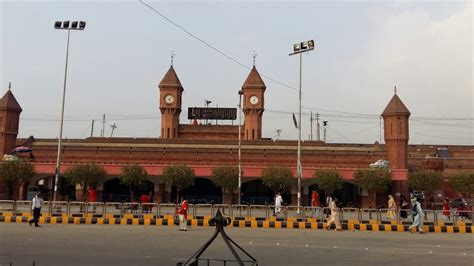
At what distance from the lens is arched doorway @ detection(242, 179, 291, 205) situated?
3831 cm

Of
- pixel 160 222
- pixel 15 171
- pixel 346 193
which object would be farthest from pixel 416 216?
pixel 15 171

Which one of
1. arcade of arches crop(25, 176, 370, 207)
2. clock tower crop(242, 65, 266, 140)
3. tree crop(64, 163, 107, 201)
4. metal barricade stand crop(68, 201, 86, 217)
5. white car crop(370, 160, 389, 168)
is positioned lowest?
metal barricade stand crop(68, 201, 86, 217)

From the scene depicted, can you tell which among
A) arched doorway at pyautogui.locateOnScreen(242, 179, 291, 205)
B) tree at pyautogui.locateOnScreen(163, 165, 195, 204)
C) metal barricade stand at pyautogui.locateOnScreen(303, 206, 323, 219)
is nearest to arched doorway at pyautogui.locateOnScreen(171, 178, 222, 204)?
arched doorway at pyautogui.locateOnScreen(242, 179, 291, 205)

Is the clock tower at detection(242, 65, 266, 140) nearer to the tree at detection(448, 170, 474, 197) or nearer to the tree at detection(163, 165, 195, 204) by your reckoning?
the tree at detection(163, 165, 195, 204)

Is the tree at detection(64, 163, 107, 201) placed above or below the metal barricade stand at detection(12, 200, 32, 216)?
above

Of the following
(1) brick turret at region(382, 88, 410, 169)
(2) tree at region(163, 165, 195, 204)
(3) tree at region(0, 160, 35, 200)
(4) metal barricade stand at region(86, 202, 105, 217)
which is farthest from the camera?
(1) brick turret at region(382, 88, 410, 169)

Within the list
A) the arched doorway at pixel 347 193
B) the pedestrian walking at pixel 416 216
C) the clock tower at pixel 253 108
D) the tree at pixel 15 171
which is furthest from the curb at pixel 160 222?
the clock tower at pixel 253 108

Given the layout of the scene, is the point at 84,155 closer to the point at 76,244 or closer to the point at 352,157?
the point at 352,157

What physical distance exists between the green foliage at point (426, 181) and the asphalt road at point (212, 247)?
23.3 meters

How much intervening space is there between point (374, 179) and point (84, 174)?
78.9ft

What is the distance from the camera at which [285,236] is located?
1487 centimetres

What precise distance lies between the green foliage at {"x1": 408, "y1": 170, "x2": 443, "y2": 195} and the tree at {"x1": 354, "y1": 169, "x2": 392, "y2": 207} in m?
3.91

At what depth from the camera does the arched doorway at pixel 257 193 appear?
3831 cm

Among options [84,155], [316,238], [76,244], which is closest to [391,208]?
[316,238]
